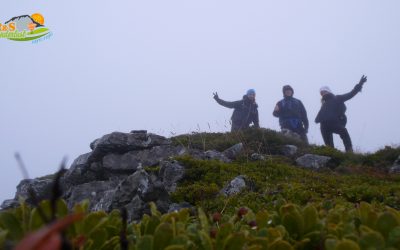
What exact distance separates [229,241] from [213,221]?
1.10 m

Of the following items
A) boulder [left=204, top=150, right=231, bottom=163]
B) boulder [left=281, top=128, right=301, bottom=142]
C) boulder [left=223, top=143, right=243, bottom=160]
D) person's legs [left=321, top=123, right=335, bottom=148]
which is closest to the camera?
boulder [left=204, top=150, right=231, bottom=163]

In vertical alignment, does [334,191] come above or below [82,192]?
below

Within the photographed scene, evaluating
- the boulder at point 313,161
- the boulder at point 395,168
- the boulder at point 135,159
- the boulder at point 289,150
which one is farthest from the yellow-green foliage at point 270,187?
the boulder at point 289,150

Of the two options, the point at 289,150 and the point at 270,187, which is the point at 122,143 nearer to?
the point at 289,150

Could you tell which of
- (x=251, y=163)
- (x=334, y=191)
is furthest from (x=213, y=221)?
(x=251, y=163)

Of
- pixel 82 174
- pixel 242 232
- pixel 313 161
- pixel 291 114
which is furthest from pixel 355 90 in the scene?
pixel 242 232

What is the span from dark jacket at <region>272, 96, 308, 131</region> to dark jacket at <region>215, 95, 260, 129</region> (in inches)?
35.3

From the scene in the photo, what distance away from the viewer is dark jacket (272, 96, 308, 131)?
1595 cm

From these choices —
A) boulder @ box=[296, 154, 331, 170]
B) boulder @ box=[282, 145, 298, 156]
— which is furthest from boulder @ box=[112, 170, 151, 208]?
boulder @ box=[282, 145, 298, 156]

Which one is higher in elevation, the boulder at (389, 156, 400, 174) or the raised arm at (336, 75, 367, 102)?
the raised arm at (336, 75, 367, 102)

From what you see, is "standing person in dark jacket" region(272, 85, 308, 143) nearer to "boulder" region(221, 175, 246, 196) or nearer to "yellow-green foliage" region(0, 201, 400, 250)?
"boulder" region(221, 175, 246, 196)

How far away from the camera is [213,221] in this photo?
299 cm

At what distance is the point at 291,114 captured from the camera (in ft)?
52.8

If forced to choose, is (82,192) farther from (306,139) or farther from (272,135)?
(306,139)
